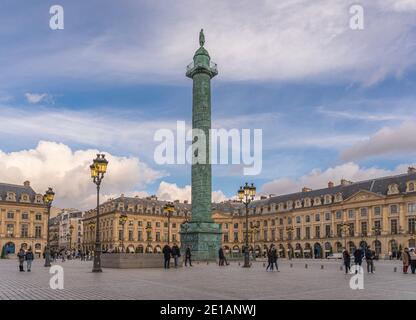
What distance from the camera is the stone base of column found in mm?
44875

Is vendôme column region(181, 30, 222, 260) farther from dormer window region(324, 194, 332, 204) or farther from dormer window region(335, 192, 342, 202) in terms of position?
dormer window region(324, 194, 332, 204)

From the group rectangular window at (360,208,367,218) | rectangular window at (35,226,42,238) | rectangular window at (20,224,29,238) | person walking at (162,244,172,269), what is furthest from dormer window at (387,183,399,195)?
rectangular window at (20,224,29,238)

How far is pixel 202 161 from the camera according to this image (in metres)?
47.1

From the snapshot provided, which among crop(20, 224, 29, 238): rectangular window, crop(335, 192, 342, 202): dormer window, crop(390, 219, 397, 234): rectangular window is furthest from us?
crop(20, 224, 29, 238): rectangular window

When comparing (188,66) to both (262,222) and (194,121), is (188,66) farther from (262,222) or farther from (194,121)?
(262,222)

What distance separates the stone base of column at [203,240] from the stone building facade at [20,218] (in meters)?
55.5

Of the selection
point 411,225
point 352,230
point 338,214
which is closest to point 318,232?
point 338,214

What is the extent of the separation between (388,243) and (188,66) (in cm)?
4897

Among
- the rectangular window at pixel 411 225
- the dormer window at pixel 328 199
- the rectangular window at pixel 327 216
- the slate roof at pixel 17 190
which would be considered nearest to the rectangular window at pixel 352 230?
the rectangular window at pixel 327 216

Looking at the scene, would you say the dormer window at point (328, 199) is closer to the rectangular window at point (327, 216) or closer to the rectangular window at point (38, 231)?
the rectangular window at point (327, 216)

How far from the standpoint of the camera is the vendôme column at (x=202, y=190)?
45438 millimetres

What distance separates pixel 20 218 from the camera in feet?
316
